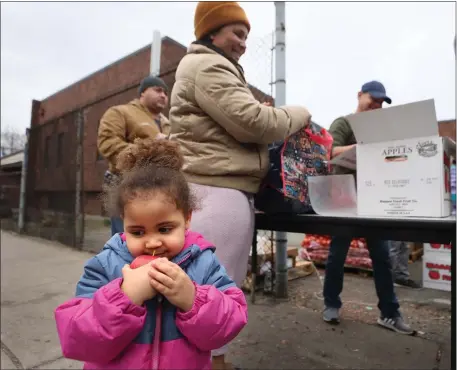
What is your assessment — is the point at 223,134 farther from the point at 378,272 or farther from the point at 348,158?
the point at 378,272

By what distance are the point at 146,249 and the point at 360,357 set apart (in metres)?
1.72

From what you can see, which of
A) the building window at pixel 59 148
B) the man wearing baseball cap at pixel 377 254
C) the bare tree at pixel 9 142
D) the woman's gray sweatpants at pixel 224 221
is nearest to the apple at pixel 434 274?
the man wearing baseball cap at pixel 377 254

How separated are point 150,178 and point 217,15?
974 mm

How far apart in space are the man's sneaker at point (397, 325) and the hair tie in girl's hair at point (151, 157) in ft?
6.90

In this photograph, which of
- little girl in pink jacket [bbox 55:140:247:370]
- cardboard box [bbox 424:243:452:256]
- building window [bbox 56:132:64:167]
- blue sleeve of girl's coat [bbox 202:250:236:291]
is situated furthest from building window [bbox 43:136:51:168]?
blue sleeve of girl's coat [bbox 202:250:236:291]

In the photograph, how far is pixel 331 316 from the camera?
2656mm

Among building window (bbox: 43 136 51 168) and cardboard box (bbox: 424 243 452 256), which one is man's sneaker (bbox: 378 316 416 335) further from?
building window (bbox: 43 136 51 168)

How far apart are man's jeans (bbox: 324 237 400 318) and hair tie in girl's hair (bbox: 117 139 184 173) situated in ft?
5.79

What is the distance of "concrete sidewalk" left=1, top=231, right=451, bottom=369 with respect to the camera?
205 centimetres

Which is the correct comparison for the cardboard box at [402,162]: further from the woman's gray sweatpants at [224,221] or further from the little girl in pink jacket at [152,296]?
the little girl in pink jacket at [152,296]

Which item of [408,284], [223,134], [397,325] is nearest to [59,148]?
[408,284]

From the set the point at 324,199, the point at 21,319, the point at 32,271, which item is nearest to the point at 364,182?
the point at 324,199

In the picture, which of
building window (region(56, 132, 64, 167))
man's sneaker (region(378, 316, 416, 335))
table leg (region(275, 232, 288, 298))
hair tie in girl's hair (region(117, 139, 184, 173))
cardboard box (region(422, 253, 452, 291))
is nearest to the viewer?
hair tie in girl's hair (region(117, 139, 184, 173))

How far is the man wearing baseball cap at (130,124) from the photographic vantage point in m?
2.55
